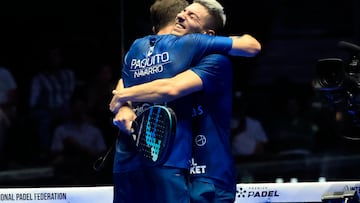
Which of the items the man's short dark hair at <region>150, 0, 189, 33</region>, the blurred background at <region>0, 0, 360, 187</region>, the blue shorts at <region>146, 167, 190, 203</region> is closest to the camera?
the blue shorts at <region>146, 167, 190, 203</region>

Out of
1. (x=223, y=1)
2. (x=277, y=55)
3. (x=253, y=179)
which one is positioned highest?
(x=223, y=1)

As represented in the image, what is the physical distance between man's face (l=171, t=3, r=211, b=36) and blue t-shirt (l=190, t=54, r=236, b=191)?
0.69 feet

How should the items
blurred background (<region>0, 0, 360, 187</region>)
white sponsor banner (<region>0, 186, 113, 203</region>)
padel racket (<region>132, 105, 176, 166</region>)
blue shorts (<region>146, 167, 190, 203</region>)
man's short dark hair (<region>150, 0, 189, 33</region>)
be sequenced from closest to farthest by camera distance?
padel racket (<region>132, 105, 176, 166</region>) < blue shorts (<region>146, 167, 190, 203</region>) < man's short dark hair (<region>150, 0, 189, 33</region>) < white sponsor banner (<region>0, 186, 113, 203</region>) < blurred background (<region>0, 0, 360, 187</region>)

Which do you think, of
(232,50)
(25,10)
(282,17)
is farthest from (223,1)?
(232,50)

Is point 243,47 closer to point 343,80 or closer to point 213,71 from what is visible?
point 213,71

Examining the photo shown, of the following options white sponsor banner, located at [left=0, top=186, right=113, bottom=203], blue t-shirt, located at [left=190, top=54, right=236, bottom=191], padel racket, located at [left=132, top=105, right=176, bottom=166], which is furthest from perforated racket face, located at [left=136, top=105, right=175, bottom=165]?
white sponsor banner, located at [left=0, top=186, right=113, bottom=203]

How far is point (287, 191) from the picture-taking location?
575 cm

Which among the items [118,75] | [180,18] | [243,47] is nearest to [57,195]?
[180,18]

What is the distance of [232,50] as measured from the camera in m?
4.50

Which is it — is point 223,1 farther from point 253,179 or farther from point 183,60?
point 183,60

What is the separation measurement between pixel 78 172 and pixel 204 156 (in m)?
3.18

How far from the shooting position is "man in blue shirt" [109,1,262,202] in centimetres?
439

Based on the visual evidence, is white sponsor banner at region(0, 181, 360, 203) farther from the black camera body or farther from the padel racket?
the padel racket

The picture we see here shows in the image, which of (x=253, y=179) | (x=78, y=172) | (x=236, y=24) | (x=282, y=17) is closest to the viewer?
(x=78, y=172)
